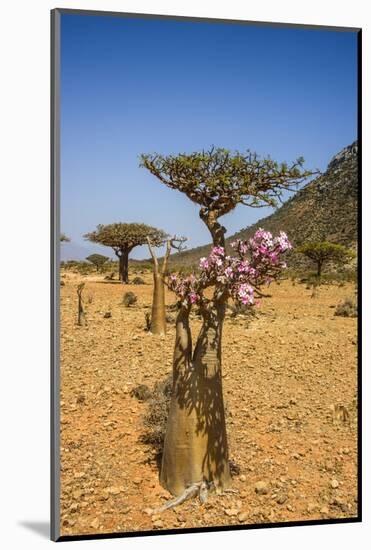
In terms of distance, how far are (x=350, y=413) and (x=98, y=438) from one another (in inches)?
76.7

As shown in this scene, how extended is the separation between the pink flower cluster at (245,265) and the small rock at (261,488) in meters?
1.32

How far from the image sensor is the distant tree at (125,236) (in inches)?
223

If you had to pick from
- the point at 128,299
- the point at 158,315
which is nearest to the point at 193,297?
the point at 158,315

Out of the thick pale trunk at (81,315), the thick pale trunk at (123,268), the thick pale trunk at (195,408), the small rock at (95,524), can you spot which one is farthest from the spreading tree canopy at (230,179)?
the thick pale trunk at (123,268)

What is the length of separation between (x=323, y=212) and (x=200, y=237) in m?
1.72

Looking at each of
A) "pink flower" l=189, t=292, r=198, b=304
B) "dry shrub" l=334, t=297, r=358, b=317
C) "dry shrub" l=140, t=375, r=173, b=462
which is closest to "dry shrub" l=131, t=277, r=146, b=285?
"dry shrub" l=334, t=297, r=358, b=317

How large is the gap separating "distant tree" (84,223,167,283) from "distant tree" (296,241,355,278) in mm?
1478

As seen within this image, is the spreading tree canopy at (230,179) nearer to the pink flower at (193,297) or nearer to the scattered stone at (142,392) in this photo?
the pink flower at (193,297)

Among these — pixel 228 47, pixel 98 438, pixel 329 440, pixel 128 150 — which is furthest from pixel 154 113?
pixel 329 440

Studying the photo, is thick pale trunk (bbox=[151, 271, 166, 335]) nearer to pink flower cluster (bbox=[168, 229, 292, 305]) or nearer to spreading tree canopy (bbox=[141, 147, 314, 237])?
spreading tree canopy (bbox=[141, 147, 314, 237])

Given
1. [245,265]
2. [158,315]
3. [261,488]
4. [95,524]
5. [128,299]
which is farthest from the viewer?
[128,299]

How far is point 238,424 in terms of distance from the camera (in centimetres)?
452

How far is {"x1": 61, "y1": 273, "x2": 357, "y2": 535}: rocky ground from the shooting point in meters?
3.73

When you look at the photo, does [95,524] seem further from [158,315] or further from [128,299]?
[128,299]
